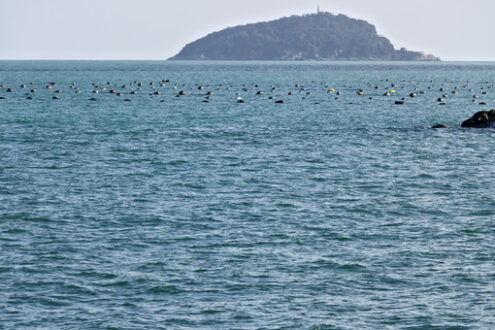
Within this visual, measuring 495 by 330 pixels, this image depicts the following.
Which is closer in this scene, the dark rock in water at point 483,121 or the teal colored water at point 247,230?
the teal colored water at point 247,230

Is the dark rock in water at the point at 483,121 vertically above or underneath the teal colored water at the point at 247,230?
above

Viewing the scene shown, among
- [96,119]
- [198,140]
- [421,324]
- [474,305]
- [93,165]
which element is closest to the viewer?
[421,324]

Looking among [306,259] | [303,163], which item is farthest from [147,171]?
[306,259]

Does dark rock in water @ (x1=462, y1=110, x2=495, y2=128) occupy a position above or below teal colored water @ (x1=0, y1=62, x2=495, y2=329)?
above

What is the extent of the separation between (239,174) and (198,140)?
17927mm

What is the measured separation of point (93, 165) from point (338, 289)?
1080 inches

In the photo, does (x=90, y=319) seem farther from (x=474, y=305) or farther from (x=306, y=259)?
(x=474, y=305)

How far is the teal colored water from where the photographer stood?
22703 mm

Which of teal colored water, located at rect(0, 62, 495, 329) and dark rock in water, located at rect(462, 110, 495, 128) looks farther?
dark rock in water, located at rect(462, 110, 495, 128)

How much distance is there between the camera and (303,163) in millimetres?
49938

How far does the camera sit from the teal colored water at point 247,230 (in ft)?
74.5

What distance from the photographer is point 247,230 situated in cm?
3156

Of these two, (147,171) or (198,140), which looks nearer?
(147,171)

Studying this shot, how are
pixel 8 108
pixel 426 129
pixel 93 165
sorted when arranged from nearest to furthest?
1. pixel 93 165
2. pixel 426 129
3. pixel 8 108
